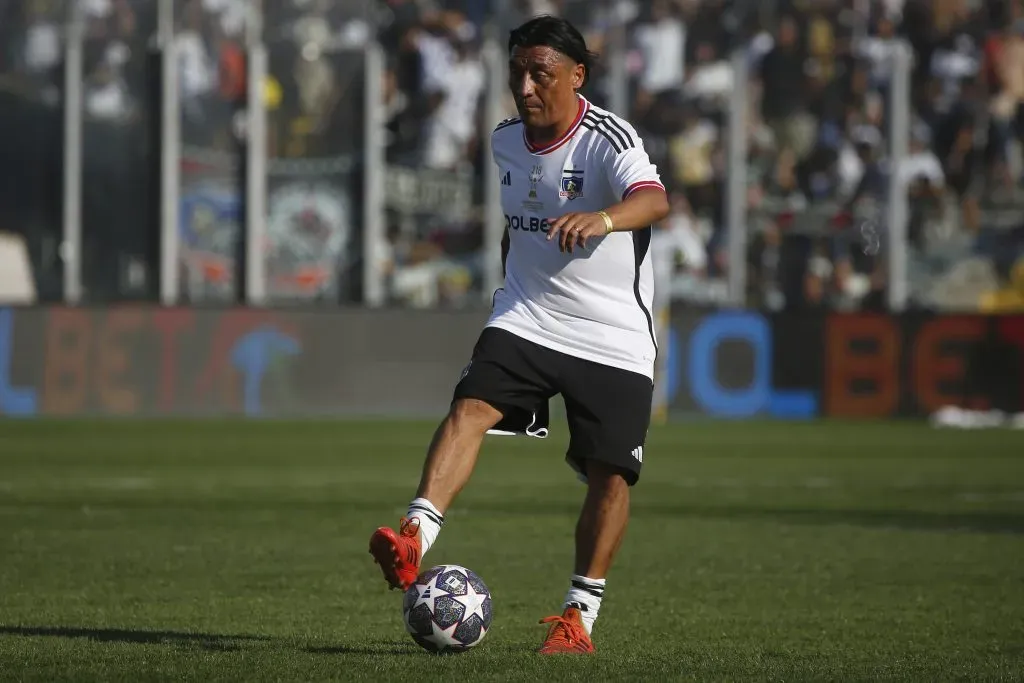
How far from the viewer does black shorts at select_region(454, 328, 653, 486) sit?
20.0 ft

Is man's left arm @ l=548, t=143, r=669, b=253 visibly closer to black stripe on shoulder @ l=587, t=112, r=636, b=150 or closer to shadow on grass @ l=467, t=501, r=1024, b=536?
black stripe on shoulder @ l=587, t=112, r=636, b=150

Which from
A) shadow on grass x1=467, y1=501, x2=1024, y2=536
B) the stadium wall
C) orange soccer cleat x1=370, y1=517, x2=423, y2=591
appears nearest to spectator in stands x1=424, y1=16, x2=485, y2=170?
the stadium wall

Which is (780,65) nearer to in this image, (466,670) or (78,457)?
(78,457)

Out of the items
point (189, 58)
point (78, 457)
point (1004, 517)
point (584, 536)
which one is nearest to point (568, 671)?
point (584, 536)

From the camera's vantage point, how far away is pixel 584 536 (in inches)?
244

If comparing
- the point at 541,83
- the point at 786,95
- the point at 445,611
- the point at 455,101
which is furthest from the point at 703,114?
the point at 445,611

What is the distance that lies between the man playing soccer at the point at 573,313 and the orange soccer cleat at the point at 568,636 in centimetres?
1

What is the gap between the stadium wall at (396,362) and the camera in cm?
2050

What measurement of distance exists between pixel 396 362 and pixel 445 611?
1607 centimetres

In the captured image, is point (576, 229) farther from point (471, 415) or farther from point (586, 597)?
point (586, 597)

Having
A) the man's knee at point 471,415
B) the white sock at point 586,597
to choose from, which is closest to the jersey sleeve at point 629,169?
the man's knee at point 471,415

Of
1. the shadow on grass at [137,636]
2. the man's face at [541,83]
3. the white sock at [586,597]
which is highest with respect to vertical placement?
the man's face at [541,83]

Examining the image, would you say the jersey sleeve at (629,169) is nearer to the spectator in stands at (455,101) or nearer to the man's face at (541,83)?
the man's face at (541,83)

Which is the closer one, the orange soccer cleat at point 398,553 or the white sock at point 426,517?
the orange soccer cleat at point 398,553
